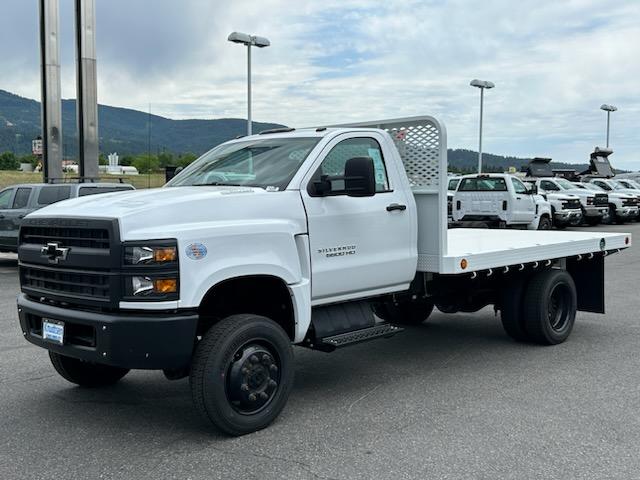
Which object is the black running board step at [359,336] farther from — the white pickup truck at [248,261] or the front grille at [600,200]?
the front grille at [600,200]

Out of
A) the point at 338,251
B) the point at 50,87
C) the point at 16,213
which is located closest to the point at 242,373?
the point at 338,251

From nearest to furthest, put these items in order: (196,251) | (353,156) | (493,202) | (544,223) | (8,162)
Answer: (196,251)
(353,156)
(493,202)
(544,223)
(8,162)

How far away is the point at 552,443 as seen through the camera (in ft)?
15.3

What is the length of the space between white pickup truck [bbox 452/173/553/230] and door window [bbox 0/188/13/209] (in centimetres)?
1202

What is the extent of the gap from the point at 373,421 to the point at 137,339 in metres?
1.80

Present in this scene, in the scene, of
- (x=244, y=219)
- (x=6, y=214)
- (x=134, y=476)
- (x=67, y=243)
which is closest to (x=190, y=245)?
(x=244, y=219)

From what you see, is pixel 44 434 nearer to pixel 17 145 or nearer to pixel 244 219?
pixel 244 219

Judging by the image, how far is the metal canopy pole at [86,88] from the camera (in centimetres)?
2231

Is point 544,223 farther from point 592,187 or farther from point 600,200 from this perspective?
point 592,187

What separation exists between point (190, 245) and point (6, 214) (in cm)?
1209

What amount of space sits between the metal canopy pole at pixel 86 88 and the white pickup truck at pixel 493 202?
1150 centimetres

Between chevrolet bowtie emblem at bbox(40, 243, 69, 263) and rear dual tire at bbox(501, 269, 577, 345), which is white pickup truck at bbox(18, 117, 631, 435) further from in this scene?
rear dual tire at bbox(501, 269, 577, 345)

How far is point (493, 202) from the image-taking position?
68.9ft

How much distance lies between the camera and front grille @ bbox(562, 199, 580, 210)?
25.2 metres
